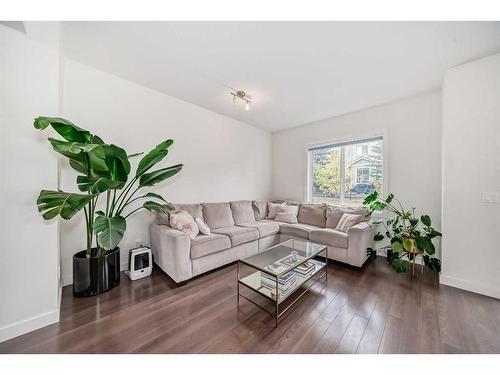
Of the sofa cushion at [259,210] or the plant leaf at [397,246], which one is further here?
the sofa cushion at [259,210]

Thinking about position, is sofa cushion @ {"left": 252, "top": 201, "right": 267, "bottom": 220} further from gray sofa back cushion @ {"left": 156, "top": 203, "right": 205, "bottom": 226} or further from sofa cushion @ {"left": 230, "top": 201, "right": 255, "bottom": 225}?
gray sofa back cushion @ {"left": 156, "top": 203, "right": 205, "bottom": 226}

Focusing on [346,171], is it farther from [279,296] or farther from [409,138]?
[279,296]

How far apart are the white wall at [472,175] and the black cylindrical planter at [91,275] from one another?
387cm

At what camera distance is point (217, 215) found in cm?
321

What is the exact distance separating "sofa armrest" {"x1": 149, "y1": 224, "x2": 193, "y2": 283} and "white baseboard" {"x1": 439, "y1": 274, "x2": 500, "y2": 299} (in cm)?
304

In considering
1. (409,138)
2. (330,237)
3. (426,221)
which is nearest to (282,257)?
(330,237)

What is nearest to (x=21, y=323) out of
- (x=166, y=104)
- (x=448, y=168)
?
(x=166, y=104)

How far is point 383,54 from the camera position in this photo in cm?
199

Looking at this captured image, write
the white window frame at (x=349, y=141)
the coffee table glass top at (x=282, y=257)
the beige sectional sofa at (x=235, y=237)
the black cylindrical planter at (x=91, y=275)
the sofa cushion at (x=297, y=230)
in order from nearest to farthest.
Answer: the coffee table glass top at (x=282, y=257) → the black cylindrical planter at (x=91, y=275) → the beige sectional sofa at (x=235, y=237) → the sofa cushion at (x=297, y=230) → the white window frame at (x=349, y=141)

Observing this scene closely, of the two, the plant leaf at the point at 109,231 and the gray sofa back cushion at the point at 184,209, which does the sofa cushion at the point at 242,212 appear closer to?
the gray sofa back cushion at the point at 184,209

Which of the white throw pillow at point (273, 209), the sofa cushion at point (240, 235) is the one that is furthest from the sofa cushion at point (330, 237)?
the white throw pillow at point (273, 209)

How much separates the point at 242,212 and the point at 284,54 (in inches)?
101

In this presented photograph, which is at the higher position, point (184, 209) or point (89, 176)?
point (89, 176)

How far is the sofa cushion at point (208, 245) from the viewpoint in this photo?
2.25 meters
